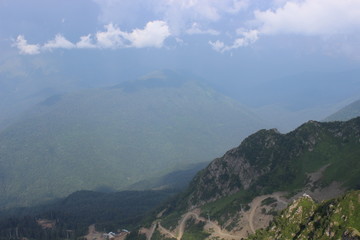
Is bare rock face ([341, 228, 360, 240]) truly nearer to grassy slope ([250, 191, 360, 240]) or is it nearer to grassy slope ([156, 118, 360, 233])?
grassy slope ([250, 191, 360, 240])

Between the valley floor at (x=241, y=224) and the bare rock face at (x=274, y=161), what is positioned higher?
the bare rock face at (x=274, y=161)

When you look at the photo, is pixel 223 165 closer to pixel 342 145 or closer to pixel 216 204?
pixel 216 204

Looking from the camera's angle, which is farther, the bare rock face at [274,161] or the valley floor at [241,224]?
the bare rock face at [274,161]

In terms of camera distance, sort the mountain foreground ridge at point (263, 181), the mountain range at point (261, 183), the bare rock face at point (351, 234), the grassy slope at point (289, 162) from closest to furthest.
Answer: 1. the bare rock face at point (351, 234)
2. the mountain range at point (261, 183)
3. the mountain foreground ridge at point (263, 181)
4. the grassy slope at point (289, 162)

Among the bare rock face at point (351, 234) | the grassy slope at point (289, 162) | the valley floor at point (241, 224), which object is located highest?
the grassy slope at point (289, 162)

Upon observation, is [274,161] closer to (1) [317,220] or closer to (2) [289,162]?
(2) [289,162]

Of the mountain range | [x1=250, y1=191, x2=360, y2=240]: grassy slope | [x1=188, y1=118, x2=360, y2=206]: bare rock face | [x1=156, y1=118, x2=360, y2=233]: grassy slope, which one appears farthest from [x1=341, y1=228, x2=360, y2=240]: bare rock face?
[x1=188, y1=118, x2=360, y2=206]: bare rock face

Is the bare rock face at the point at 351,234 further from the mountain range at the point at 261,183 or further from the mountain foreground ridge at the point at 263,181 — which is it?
the mountain foreground ridge at the point at 263,181

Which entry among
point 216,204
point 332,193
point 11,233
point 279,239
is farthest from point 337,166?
point 11,233

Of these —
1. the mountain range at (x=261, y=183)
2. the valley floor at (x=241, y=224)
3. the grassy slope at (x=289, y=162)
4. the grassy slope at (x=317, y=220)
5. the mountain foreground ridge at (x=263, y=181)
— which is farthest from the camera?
the grassy slope at (x=289, y=162)

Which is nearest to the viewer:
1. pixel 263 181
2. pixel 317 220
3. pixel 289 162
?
pixel 317 220

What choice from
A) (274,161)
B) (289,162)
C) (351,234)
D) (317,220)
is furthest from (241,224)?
(351,234)

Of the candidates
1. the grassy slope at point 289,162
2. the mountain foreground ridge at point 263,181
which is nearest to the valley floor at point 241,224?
the mountain foreground ridge at point 263,181

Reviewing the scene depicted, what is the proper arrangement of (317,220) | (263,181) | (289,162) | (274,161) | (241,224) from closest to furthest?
(317,220)
(241,224)
(263,181)
(289,162)
(274,161)
